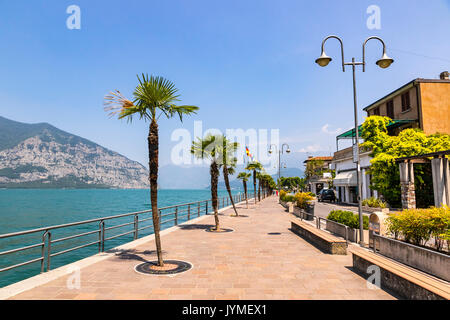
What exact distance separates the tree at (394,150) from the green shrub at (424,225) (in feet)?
61.8

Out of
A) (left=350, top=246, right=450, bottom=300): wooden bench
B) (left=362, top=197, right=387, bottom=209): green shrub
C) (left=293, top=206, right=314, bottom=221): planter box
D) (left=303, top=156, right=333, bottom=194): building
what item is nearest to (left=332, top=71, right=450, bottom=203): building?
(left=362, top=197, right=387, bottom=209): green shrub

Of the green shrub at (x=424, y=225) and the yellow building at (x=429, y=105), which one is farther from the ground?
the yellow building at (x=429, y=105)

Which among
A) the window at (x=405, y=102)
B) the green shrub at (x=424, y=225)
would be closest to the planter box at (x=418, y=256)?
the green shrub at (x=424, y=225)

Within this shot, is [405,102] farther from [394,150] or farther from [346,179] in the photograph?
[346,179]

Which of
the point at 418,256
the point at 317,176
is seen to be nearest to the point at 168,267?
the point at 418,256

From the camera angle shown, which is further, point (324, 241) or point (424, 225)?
point (324, 241)

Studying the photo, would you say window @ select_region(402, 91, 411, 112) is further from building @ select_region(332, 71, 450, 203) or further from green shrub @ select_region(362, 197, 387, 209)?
green shrub @ select_region(362, 197, 387, 209)

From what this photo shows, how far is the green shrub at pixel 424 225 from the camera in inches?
299

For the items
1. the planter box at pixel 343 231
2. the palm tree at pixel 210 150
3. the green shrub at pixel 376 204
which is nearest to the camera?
the planter box at pixel 343 231

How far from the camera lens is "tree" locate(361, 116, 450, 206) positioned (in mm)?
25269

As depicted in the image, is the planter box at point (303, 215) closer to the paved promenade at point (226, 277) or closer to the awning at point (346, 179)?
the paved promenade at point (226, 277)

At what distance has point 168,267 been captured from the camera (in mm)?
7422

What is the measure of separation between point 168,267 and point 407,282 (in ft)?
17.5
